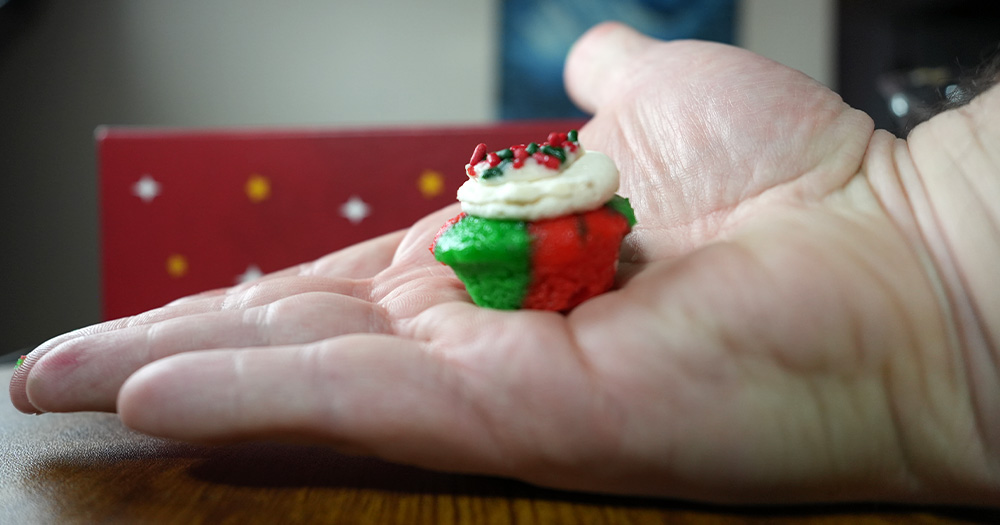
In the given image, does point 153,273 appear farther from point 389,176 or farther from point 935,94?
point 935,94

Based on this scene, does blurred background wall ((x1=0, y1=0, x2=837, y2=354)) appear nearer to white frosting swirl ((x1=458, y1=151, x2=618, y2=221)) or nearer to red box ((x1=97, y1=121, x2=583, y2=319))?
red box ((x1=97, y1=121, x2=583, y2=319))

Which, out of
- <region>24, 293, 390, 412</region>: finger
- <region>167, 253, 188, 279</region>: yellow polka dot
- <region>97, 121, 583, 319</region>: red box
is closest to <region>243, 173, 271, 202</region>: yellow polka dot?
<region>97, 121, 583, 319</region>: red box

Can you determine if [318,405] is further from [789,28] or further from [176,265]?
[789,28]

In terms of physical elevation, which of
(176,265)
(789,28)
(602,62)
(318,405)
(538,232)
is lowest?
(176,265)


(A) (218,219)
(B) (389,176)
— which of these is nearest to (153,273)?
(A) (218,219)

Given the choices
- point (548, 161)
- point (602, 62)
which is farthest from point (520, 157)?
point (602, 62)
